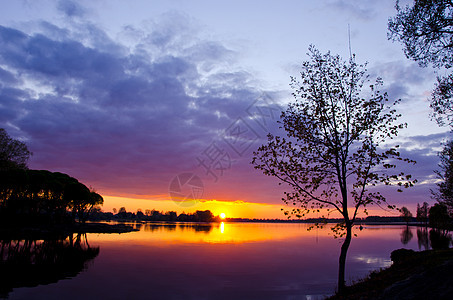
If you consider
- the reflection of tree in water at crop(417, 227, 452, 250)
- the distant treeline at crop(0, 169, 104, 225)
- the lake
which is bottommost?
the reflection of tree in water at crop(417, 227, 452, 250)

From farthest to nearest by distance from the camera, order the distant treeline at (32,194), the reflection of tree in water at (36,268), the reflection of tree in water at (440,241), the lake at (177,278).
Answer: the distant treeline at (32,194) < the reflection of tree in water at (440,241) < the reflection of tree in water at (36,268) < the lake at (177,278)

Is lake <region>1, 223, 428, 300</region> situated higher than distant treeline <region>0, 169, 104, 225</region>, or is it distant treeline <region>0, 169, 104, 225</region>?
distant treeline <region>0, 169, 104, 225</region>

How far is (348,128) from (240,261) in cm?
3225

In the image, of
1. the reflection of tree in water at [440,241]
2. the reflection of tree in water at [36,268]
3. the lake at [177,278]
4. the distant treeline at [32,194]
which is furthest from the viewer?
the distant treeline at [32,194]

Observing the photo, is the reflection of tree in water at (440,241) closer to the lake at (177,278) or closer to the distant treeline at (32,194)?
the lake at (177,278)

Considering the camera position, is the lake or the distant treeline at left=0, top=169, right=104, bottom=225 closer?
the lake

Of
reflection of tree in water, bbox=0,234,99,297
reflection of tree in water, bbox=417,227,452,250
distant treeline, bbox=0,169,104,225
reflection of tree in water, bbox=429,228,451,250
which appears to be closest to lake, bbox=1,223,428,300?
reflection of tree in water, bbox=0,234,99,297

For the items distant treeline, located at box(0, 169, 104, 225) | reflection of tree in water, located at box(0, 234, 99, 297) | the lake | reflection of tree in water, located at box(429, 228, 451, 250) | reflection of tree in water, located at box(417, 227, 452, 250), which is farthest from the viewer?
distant treeline, located at box(0, 169, 104, 225)

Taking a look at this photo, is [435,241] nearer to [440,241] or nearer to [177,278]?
[440,241]

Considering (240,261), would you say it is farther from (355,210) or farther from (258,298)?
(355,210)

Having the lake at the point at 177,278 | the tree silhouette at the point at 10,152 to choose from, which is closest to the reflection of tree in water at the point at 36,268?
the lake at the point at 177,278

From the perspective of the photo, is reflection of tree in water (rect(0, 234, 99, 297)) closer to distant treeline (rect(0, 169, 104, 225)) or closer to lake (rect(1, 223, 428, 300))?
lake (rect(1, 223, 428, 300))

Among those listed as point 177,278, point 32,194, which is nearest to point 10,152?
point 32,194

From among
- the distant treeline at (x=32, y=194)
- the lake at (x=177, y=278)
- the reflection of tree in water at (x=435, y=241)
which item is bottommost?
the reflection of tree in water at (x=435, y=241)
